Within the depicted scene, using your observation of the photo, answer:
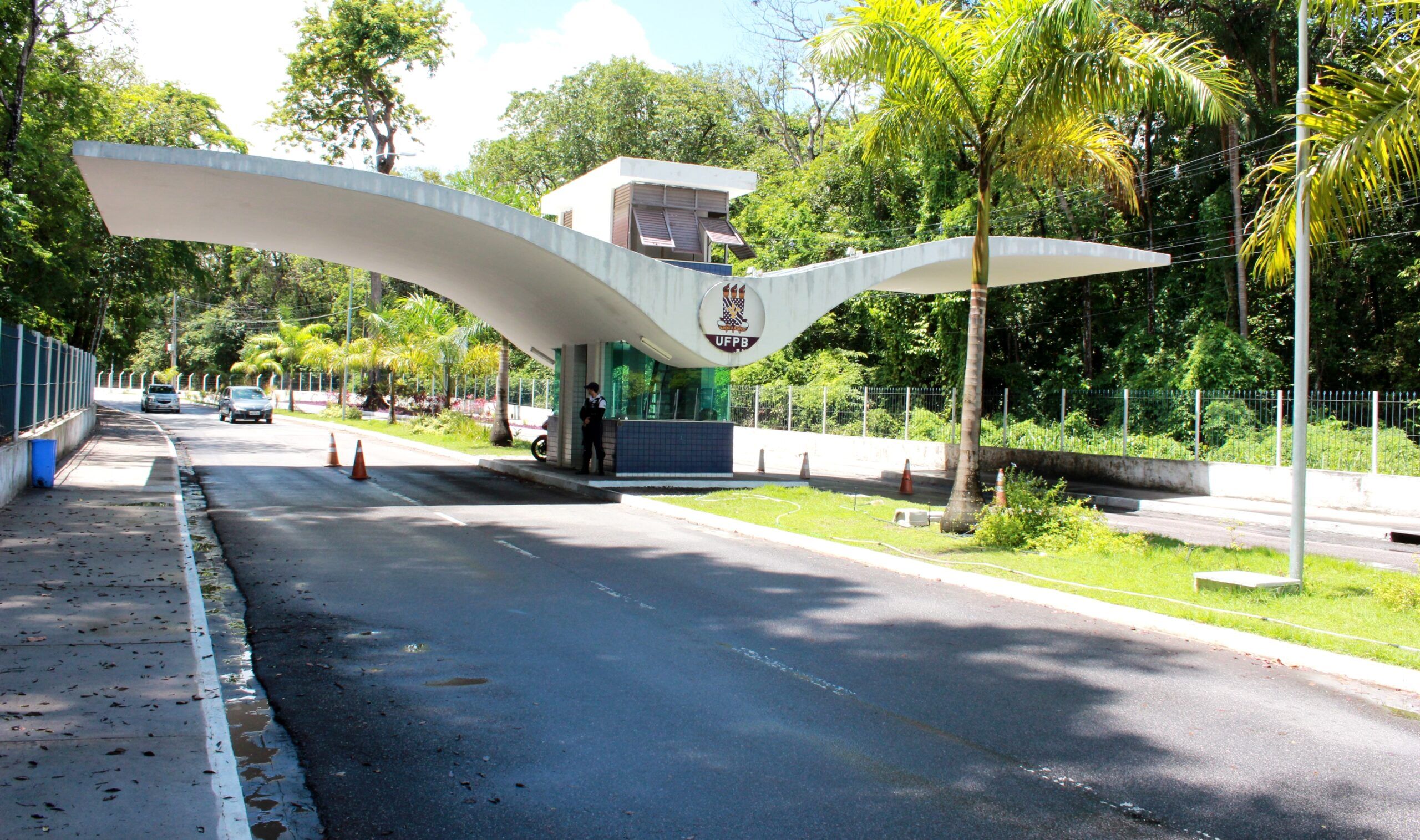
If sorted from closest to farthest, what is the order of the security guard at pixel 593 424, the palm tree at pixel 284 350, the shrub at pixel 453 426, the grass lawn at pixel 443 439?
the security guard at pixel 593 424 → the grass lawn at pixel 443 439 → the shrub at pixel 453 426 → the palm tree at pixel 284 350

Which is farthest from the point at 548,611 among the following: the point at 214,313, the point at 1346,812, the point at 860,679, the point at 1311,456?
the point at 214,313

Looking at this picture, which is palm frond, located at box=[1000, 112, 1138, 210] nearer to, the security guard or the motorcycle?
the security guard

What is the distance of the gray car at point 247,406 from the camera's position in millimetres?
43219

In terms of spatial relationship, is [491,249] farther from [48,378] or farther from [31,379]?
[48,378]

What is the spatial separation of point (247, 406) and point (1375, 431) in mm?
40626

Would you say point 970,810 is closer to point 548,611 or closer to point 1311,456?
point 548,611

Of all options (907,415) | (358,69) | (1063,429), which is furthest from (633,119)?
(1063,429)

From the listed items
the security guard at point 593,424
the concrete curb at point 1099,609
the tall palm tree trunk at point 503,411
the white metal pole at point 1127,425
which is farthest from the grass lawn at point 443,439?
Answer: the white metal pole at point 1127,425

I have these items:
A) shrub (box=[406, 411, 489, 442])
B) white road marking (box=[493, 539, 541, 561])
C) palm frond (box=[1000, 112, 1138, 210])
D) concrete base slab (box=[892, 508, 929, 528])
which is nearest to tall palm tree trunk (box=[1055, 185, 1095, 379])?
palm frond (box=[1000, 112, 1138, 210])

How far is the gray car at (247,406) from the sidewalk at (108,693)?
33888 millimetres

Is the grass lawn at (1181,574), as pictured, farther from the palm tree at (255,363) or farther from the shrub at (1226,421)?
the palm tree at (255,363)

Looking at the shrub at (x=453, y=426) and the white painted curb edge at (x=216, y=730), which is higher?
the shrub at (x=453, y=426)

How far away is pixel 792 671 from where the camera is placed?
6.98 meters

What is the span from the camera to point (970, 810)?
4.64m
